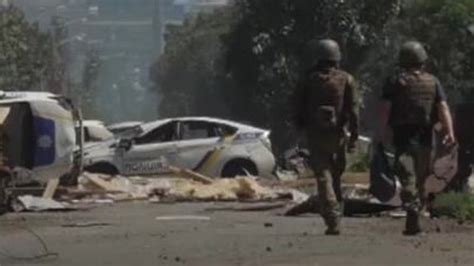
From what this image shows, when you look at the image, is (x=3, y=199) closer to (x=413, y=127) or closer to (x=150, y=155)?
(x=413, y=127)

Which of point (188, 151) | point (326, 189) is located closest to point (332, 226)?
point (326, 189)

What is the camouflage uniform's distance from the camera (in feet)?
40.9

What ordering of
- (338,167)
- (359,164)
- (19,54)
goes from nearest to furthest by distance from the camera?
(338,167) → (359,164) → (19,54)

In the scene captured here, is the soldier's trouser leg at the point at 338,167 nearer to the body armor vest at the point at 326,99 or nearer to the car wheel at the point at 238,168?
the body armor vest at the point at 326,99

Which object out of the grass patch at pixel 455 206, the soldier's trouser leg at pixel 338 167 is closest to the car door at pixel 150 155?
the grass patch at pixel 455 206

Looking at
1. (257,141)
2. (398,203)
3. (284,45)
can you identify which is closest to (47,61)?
(284,45)

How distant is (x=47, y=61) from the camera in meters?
99.4

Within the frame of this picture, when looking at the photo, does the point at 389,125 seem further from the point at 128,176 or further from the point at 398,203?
the point at 128,176

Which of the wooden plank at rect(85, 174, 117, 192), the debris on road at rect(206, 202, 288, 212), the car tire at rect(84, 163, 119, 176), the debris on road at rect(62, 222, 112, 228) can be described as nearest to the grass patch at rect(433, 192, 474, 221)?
the debris on road at rect(206, 202, 288, 212)

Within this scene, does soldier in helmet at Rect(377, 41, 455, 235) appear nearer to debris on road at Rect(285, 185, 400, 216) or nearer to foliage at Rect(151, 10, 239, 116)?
debris on road at Rect(285, 185, 400, 216)

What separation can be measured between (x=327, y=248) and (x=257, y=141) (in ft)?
66.8

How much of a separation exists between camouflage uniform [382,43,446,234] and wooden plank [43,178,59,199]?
32.9ft

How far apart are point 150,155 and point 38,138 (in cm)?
805

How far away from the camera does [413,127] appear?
1253 cm
